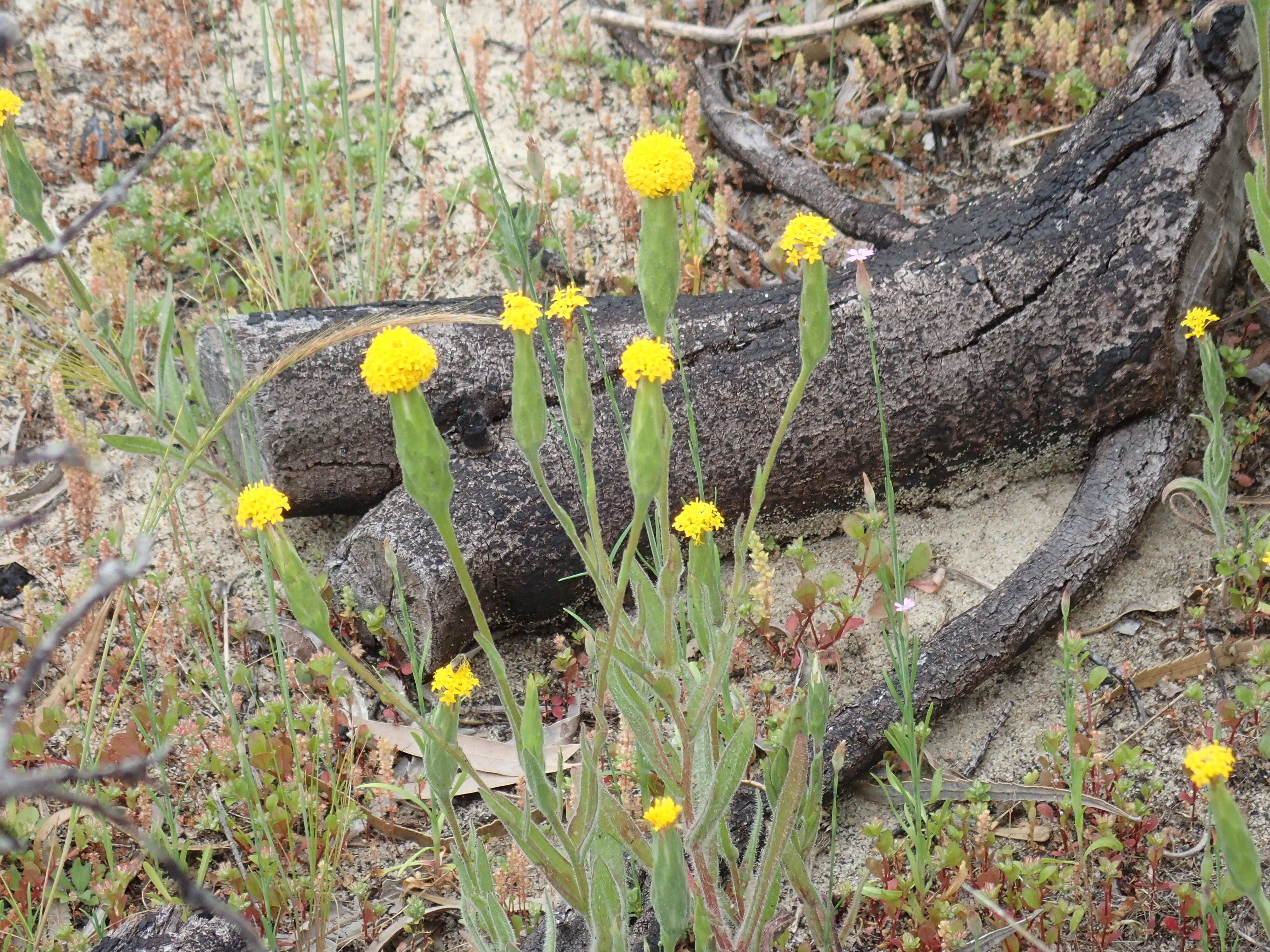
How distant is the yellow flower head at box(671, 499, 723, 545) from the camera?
171 centimetres

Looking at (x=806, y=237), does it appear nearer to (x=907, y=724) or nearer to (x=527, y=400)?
(x=527, y=400)

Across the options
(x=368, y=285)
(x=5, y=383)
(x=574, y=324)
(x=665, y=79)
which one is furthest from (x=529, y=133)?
(x=574, y=324)

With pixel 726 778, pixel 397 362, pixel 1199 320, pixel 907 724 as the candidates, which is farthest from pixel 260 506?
pixel 1199 320

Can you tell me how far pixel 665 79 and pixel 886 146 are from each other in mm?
859

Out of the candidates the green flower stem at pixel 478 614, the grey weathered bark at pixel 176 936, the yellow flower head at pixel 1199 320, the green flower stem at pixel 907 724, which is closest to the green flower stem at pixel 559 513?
the green flower stem at pixel 478 614

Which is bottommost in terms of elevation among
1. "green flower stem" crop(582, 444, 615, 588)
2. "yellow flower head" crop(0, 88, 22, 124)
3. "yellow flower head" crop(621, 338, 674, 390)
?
"green flower stem" crop(582, 444, 615, 588)

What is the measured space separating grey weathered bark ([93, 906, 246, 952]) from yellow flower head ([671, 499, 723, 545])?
3.64ft

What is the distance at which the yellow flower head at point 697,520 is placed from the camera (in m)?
1.71

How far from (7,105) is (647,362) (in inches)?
57.1

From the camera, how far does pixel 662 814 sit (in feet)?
4.87

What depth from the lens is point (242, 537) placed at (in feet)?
9.84

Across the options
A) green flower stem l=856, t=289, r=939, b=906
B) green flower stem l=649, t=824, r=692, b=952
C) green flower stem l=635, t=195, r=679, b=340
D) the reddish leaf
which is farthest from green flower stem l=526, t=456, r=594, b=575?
the reddish leaf

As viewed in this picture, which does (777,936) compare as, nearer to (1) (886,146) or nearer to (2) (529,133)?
(1) (886,146)

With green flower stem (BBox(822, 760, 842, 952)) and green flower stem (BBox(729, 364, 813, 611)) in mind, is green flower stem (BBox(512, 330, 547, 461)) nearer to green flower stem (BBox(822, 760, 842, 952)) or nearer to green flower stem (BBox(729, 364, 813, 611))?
green flower stem (BBox(729, 364, 813, 611))
